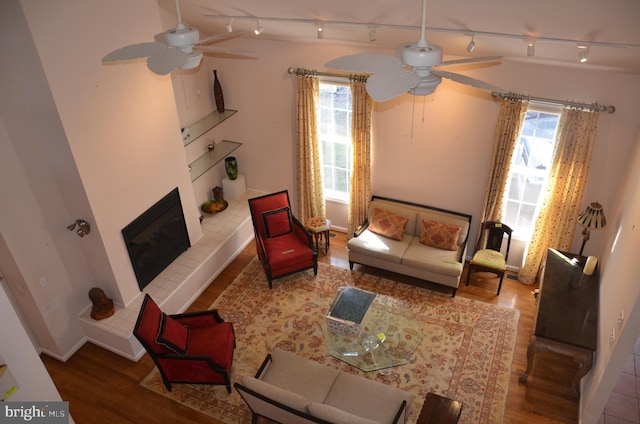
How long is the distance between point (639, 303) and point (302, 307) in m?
3.77

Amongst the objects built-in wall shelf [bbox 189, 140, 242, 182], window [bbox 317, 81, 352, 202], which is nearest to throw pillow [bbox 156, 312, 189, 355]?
built-in wall shelf [bbox 189, 140, 242, 182]

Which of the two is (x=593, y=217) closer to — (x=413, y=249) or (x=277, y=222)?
(x=413, y=249)

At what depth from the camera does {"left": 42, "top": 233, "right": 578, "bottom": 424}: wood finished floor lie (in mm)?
5016

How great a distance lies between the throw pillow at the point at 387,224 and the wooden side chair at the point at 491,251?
3.41 ft

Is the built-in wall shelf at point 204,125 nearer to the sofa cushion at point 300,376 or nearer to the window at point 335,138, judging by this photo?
the window at point 335,138

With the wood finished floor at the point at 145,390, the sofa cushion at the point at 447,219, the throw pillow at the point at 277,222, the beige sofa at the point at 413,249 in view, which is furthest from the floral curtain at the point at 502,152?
the throw pillow at the point at 277,222

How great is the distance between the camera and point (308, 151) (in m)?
7.27

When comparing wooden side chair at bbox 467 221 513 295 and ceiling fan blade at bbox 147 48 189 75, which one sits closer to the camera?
ceiling fan blade at bbox 147 48 189 75

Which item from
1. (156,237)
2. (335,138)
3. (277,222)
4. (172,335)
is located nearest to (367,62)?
(172,335)

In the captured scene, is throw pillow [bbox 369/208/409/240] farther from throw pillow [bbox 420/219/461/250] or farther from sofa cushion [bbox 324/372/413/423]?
sofa cushion [bbox 324/372/413/423]

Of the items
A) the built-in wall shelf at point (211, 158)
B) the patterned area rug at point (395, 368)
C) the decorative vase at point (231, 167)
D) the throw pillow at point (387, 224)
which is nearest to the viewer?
the patterned area rug at point (395, 368)

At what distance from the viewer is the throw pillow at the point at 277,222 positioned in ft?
22.7

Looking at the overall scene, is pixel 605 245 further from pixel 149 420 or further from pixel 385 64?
pixel 149 420

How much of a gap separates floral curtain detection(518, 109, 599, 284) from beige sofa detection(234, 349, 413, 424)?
9.67 feet
